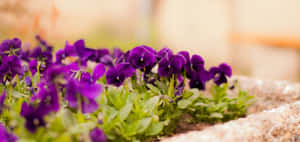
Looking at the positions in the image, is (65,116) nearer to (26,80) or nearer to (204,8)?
(26,80)

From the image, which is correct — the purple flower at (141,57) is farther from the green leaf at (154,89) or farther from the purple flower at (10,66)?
the purple flower at (10,66)

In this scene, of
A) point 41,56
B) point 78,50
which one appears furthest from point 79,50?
point 41,56

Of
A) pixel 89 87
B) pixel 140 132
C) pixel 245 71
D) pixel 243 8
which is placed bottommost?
pixel 245 71

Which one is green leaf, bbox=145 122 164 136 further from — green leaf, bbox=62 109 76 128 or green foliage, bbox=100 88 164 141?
green leaf, bbox=62 109 76 128

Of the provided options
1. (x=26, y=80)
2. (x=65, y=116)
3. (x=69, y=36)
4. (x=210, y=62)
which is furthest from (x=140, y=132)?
(x=210, y=62)

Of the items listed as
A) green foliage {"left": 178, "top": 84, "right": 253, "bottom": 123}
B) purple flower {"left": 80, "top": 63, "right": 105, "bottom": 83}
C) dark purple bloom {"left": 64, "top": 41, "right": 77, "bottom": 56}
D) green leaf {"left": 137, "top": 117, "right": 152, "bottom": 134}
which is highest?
dark purple bloom {"left": 64, "top": 41, "right": 77, "bottom": 56}

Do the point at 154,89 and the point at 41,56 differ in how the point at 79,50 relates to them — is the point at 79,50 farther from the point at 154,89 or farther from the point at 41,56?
the point at 154,89

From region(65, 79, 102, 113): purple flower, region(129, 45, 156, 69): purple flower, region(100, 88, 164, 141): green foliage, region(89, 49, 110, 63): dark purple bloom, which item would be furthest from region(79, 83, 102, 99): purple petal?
region(89, 49, 110, 63): dark purple bloom
